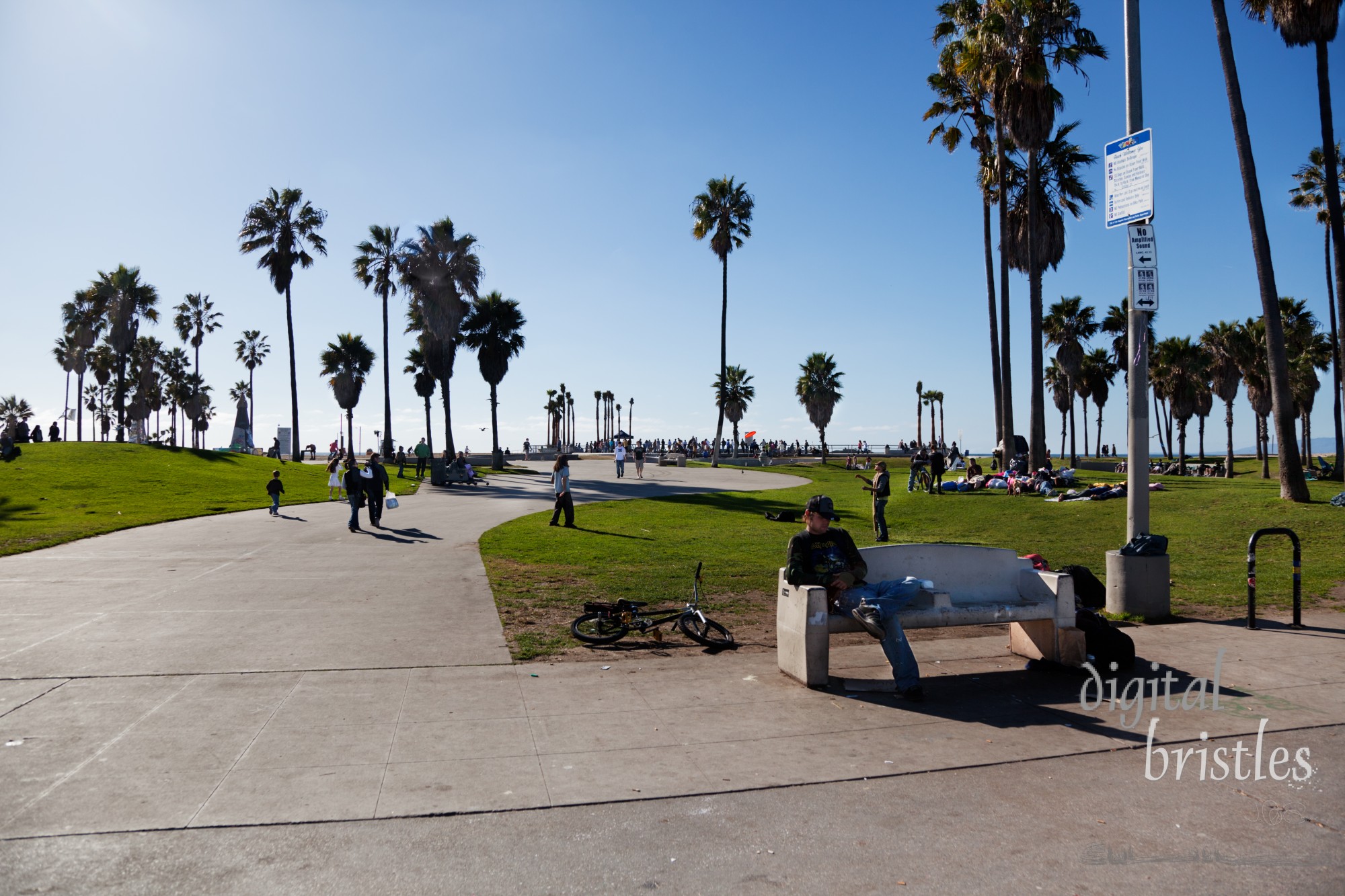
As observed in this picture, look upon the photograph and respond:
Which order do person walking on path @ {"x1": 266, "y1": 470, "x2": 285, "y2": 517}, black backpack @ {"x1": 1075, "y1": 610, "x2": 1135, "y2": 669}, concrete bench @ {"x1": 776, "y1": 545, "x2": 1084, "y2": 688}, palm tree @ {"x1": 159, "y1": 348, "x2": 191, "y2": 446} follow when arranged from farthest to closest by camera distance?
palm tree @ {"x1": 159, "y1": 348, "x2": 191, "y2": 446} → person walking on path @ {"x1": 266, "y1": 470, "x2": 285, "y2": 517} → black backpack @ {"x1": 1075, "y1": 610, "x2": 1135, "y2": 669} → concrete bench @ {"x1": 776, "y1": 545, "x2": 1084, "y2": 688}

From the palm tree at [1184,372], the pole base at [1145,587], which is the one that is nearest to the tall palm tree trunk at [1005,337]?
the pole base at [1145,587]

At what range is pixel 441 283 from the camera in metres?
49.3

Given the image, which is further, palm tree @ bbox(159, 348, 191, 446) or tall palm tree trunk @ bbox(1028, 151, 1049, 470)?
palm tree @ bbox(159, 348, 191, 446)

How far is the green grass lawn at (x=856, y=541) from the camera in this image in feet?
33.6

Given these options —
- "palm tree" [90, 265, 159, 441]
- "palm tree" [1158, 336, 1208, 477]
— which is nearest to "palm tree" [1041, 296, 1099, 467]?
"palm tree" [1158, 336, 1208, 477]

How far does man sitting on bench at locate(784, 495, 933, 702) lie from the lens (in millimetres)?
6434

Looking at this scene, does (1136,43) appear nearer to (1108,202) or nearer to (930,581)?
(1108,202)

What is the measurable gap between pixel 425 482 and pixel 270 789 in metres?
35.8

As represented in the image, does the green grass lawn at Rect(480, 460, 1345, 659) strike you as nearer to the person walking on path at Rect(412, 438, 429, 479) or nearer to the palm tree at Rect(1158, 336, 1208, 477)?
the person walking on path at Rect(412, 438, 429, 479)

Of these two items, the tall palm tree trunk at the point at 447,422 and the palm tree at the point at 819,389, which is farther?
the palm tree at the point at 819,389

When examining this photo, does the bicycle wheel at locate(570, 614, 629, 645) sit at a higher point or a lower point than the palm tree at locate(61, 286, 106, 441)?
lower

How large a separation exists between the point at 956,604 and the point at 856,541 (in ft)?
34.8

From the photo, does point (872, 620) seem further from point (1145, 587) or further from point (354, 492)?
point (354, 492)

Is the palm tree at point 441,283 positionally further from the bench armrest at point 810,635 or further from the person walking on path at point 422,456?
the bench armrest at point 810,635
